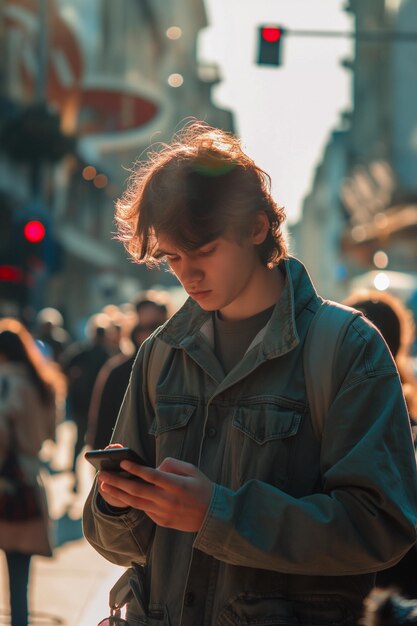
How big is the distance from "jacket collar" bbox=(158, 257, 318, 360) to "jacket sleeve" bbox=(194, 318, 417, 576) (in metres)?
0.20

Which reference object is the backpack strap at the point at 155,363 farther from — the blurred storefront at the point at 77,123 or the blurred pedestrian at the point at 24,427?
the blurred storefront at the point at 77,123

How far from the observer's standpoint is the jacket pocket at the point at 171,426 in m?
2.91

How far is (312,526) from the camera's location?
104 inches

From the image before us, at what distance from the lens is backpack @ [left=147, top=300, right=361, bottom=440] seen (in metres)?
2.77

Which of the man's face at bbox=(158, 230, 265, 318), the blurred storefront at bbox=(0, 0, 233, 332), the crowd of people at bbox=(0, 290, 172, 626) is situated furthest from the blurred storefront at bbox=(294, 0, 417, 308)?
the man's face at bbox=(158, 230, 265, 318)

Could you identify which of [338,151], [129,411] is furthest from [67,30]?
[338,151]

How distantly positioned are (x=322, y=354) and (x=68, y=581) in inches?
262

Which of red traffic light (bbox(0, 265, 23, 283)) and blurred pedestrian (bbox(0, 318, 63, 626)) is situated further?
red traffic light (bbox(0, 265, 23, 283))

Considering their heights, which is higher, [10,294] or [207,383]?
[207,383]

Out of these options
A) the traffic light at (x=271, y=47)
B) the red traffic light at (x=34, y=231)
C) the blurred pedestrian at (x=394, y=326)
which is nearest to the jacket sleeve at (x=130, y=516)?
the blurred pedestrian at (x=394, y=326)

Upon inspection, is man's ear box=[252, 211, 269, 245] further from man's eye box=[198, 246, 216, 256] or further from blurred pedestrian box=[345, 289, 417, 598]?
blurred pedestrian box=[345, 289, 417, 598]

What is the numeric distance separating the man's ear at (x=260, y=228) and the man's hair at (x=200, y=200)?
0.01 meters

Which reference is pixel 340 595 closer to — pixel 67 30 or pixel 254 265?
pixel 254 265

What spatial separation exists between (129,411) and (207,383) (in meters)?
0.26
